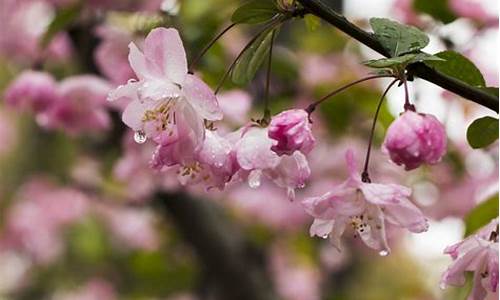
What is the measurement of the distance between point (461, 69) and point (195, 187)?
1.06m

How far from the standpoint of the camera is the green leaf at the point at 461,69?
770 mm

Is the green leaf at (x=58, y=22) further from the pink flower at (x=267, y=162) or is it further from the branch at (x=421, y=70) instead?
the branch at (x=421, y=70)

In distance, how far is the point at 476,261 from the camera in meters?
0.76

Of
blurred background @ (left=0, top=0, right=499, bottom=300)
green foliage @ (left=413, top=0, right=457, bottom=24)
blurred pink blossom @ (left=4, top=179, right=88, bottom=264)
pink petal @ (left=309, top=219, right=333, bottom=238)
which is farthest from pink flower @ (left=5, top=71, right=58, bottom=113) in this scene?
blurred pink blossom @ (left=4, top=179, right=88, bottom=264)

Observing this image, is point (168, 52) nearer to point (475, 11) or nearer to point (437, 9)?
point (437, 9)

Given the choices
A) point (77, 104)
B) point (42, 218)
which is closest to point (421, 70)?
point (77, 104)

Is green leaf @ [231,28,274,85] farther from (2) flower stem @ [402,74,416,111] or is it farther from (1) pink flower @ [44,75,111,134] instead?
(1) pink flower @ [44,75,111,134]

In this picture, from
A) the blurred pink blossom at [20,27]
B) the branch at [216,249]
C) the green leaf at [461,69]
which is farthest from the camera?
the blurred pink blossom at [20,27]

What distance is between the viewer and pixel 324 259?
7.84 feet

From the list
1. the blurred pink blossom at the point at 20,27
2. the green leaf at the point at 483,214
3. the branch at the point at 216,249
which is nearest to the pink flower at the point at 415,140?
the green leaf at the point at 483,214

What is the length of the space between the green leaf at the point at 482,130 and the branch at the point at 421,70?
8 centimetres

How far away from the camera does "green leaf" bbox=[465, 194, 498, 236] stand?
1.08m

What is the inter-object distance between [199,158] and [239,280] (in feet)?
4.04

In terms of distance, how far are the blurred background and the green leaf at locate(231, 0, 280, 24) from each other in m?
0.12
